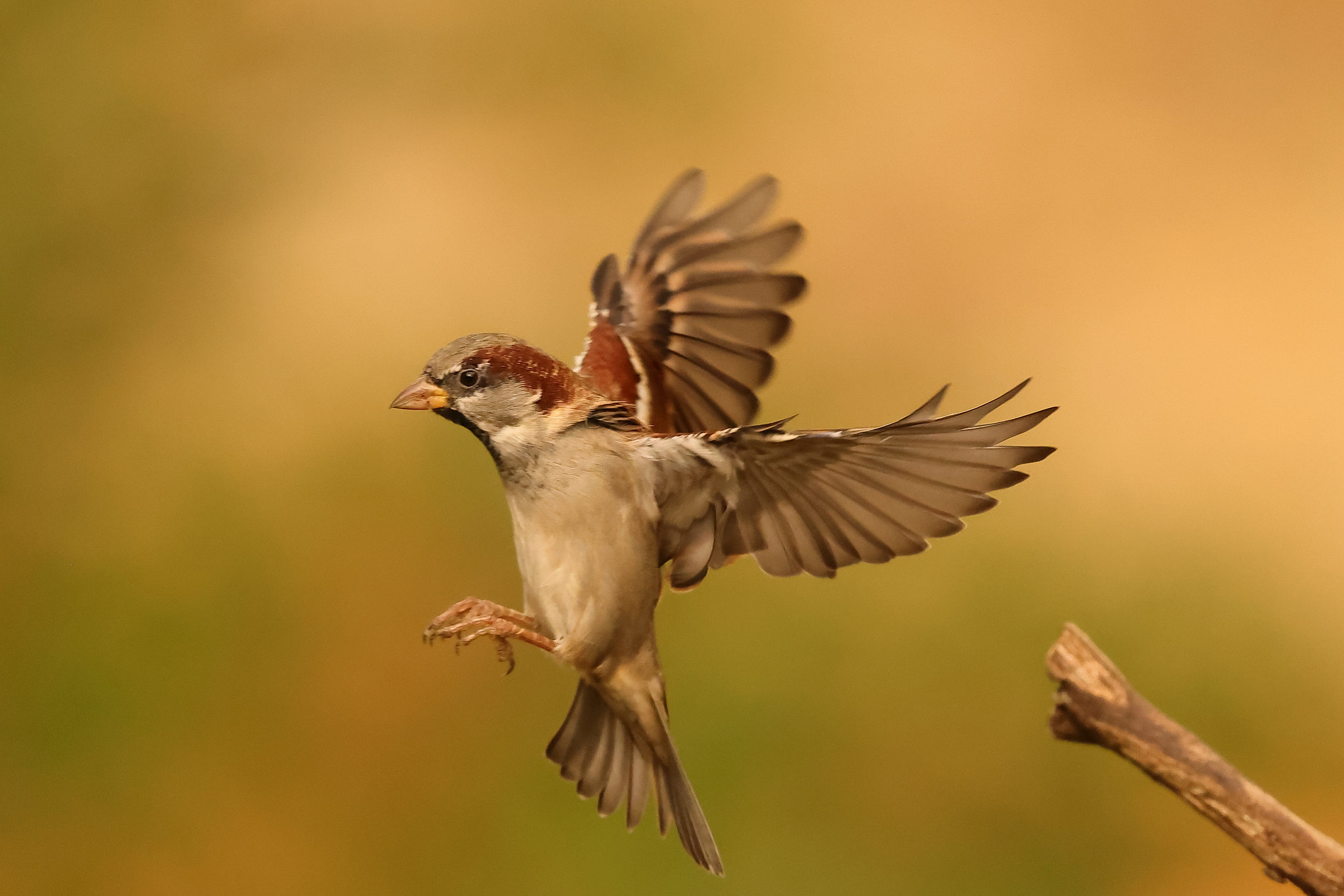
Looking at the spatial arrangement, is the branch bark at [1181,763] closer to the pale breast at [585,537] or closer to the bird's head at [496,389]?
the pale breast at [585,537]

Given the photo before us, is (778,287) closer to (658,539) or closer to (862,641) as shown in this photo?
(658,539)

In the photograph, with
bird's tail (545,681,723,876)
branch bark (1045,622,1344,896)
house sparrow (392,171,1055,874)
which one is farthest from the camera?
bird's tail (545,681,723,876)

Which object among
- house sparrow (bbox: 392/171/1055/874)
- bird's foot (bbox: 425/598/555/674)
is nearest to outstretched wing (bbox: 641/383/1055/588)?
house sparrow (bbox: 392/171/1055/874)

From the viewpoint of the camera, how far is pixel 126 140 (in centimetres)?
269

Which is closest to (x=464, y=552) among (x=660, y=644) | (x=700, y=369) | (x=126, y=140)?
(x=660, y=644)

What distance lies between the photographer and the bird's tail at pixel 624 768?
1977 millimetres

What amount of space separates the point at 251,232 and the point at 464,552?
0.86 metres

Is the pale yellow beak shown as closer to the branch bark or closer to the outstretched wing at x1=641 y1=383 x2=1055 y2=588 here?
the outstretched wing at x1=641 y1=383 x2=1055 y2=588

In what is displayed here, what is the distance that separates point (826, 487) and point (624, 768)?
676 mm

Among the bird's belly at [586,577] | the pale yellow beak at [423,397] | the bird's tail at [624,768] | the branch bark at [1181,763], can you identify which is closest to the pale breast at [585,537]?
the bird's belly at [586,577]

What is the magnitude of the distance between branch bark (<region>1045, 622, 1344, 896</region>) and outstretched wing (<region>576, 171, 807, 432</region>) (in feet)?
2.39

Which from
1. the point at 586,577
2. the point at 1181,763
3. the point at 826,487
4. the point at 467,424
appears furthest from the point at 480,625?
the point at 1181,763

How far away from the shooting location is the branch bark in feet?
4.60

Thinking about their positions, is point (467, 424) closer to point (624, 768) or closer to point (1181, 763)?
point (624, 768)
